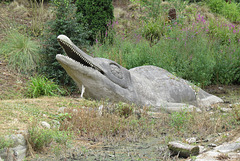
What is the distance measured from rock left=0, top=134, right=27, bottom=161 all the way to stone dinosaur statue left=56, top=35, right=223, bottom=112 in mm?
1990

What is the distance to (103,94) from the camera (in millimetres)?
5859

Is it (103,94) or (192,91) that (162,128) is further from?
(192,91)

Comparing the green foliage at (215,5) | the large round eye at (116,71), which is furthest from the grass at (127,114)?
the green foliage at (215,5)

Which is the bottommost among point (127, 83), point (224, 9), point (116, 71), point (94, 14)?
point (127, 83)

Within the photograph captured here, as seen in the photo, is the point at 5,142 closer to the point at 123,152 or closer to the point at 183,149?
the point at 123,152

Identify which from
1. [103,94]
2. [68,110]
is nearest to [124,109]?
[103,94]

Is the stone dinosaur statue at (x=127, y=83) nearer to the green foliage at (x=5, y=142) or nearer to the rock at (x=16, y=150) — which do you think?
the rock at (x=16, y=150)

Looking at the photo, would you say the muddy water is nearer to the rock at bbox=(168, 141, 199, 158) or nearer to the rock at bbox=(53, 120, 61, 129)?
the rock at bbox=(168, 141, 199, 158)

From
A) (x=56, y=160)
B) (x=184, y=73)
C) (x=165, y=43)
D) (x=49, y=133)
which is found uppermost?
(x=165, y=43)

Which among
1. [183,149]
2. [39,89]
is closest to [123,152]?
[183,149]

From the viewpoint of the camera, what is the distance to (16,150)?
142 inches

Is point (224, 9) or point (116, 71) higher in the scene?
point (224, 9)

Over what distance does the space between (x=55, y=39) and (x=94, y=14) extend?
308 centimetres

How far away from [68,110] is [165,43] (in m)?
5.06
